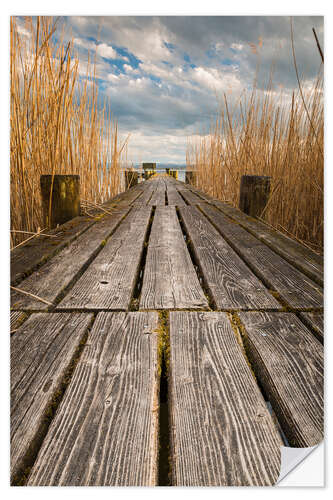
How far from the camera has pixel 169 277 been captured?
97 cm

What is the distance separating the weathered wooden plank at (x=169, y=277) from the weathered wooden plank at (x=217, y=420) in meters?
0.17

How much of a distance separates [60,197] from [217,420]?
137cm

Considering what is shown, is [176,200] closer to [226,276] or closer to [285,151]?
[285,151]

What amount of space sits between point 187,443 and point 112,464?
0.10 m

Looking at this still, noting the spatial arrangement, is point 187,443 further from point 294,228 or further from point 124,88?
point 294,228

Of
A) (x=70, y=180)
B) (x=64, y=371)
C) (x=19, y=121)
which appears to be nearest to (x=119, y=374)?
(x=64, y=371)

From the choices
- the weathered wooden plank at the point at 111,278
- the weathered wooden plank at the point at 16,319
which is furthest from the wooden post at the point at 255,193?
the weathered wooden plank at the point at 16,319

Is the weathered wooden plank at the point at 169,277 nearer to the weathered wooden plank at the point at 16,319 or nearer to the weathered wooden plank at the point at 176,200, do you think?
the weathered wooden plank at the point at 16,319

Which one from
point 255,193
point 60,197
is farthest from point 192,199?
point 60,197

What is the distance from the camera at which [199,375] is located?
52 centimetres

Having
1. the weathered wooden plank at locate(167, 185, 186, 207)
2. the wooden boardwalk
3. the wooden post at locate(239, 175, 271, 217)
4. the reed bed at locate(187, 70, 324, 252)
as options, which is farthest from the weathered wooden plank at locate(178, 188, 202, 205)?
the wooden boardwalk

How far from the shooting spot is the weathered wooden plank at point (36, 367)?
413 mm

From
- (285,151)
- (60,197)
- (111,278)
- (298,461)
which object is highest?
(285,151)
